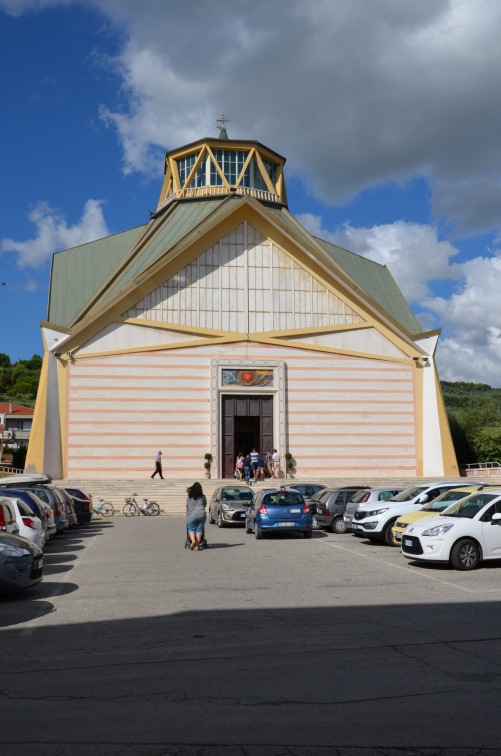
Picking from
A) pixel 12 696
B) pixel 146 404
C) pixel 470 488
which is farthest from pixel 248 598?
pixel 146 404

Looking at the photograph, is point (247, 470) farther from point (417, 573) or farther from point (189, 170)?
point (417, 573)

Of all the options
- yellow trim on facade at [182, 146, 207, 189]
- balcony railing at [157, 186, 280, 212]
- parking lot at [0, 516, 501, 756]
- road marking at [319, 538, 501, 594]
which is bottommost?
parking lot at [0, 516, 501, 756]

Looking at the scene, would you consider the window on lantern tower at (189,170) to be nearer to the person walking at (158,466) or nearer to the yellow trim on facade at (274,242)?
the yellow trim on facade at (274,242)

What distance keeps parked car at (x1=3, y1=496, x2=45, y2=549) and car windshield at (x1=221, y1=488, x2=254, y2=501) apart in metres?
11.0

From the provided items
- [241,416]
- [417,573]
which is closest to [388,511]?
[417,573]

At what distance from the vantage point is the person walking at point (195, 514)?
1742cm

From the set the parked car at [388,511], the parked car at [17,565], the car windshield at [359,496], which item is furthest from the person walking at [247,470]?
the parked car at [17,565]

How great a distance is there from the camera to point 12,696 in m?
6.34

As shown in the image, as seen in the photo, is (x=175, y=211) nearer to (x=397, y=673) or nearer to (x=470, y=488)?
(x=470, y=488)

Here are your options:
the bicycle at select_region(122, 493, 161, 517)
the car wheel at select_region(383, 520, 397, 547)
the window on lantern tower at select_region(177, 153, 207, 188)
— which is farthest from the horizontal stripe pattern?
the car wheel at select_region(383, 520, 397, 547)

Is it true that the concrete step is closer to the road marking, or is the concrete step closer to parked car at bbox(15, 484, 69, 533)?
parked car at bbox(15, 484, 69, 533)

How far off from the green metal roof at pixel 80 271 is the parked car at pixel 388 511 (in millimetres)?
26020

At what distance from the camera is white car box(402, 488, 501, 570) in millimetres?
13969

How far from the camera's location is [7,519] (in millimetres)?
14086
